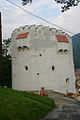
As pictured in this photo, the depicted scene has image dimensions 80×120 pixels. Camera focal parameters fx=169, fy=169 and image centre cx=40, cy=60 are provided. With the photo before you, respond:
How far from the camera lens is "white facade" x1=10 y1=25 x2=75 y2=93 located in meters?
16.5

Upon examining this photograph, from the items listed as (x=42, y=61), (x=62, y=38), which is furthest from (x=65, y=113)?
(x=62, y=38)

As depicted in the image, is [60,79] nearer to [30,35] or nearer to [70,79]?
[70,79]

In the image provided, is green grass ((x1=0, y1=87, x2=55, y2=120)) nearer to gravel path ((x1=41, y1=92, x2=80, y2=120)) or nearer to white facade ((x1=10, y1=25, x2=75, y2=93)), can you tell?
gravel path ((x1=41, y1=92, x2=80, y2=120))

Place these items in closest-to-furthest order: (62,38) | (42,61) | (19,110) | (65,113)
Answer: (19,110) < (65,113) < (42,61) < (62,38)

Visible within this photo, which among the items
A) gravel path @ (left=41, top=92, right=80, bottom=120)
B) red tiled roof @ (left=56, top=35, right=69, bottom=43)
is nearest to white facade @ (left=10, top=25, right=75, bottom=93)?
red tiled roof @ (left=56, top=35, right=69, bottom=43)

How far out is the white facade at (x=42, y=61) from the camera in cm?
1652

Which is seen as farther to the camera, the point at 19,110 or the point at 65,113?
the point at 65,113

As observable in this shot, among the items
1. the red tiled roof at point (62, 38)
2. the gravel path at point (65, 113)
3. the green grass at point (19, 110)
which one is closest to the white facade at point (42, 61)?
the red tiled roof at point (62, 38)

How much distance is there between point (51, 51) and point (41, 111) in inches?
412

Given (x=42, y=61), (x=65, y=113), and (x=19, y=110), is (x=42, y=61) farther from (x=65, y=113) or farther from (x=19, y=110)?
(x=19, y=110)

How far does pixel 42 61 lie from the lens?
1658cm

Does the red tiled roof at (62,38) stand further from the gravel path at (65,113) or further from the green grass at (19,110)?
the green grass at (19,110)

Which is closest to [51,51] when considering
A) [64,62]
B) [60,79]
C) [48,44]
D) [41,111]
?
[48,44]

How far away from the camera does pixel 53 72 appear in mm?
16656
